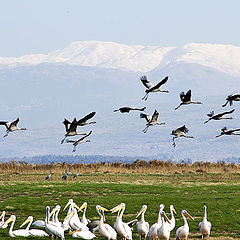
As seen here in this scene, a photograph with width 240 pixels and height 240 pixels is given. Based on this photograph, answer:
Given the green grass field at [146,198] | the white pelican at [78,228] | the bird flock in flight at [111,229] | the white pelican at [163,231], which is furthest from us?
the green grass field at [146,198]

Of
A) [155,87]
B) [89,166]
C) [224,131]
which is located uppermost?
[155,87]

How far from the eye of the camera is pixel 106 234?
20.8 meters

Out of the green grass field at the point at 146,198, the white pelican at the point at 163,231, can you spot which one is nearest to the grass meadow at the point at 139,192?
the green grass field at the point at 146,198

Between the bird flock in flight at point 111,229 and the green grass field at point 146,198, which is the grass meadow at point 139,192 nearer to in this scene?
the green grass field at point 146,198

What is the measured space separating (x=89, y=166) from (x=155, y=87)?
3861 cm

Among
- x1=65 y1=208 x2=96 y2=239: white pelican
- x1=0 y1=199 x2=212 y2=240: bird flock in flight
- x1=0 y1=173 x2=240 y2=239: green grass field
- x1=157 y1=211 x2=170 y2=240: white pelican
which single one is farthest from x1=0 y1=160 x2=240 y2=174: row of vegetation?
x1=157 y1=211 x2=170 y2=240: white pelican

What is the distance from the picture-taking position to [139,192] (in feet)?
120

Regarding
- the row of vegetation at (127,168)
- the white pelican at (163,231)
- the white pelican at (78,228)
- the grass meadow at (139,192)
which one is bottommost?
the row of vegetation at (127,168)

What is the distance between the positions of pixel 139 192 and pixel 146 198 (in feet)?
14.1

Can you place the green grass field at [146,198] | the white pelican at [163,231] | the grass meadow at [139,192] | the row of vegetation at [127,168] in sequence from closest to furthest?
the white pelican at [163,231], the green grass field at [146,198], the grass meadow at [139,192], the row of vegetation at [127,168]

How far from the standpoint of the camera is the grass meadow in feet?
87.3

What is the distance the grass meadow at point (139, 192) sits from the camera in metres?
26.6

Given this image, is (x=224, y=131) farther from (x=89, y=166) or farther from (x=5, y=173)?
(x=89, y=166)

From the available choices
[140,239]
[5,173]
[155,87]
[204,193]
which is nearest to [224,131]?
[155,87]
